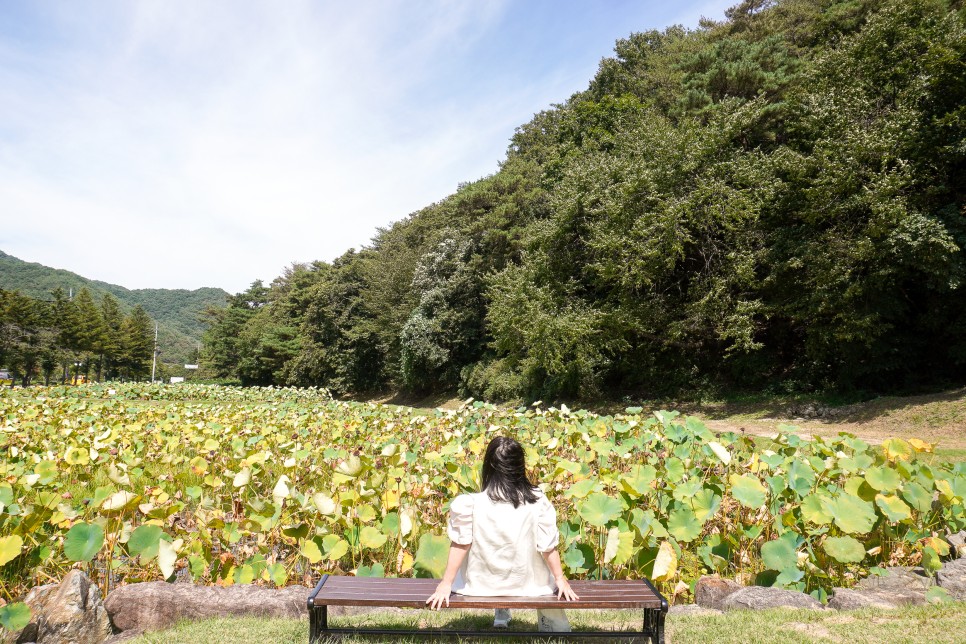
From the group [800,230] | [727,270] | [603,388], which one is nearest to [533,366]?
[603,388]

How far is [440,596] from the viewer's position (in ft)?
8.54

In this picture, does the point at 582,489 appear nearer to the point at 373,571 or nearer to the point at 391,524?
the point at 391,524

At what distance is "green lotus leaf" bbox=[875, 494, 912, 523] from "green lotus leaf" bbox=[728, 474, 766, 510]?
725 millimetres

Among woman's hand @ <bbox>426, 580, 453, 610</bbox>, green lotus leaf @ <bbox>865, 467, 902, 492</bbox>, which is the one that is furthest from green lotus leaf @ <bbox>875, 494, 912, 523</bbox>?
woman's hand @ <bbox>426, 580, 453, 610</bbox>

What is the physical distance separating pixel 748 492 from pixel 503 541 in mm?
1720

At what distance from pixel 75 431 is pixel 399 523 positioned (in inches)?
214

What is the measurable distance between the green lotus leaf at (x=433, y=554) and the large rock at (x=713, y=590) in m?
1.55

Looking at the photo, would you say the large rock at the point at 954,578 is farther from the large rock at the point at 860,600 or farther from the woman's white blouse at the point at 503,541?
the woman's white blouse at the point at 503,541

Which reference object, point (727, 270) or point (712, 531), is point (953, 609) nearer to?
point (712, 531)

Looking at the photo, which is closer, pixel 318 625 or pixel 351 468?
pixel 318 625

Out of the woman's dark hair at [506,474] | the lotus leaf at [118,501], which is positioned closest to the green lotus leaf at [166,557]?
the lotus leaf at [118,501]

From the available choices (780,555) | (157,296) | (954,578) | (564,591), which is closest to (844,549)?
(780,555)

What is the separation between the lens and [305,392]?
77.4ft

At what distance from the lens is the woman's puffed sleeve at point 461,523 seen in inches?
107
